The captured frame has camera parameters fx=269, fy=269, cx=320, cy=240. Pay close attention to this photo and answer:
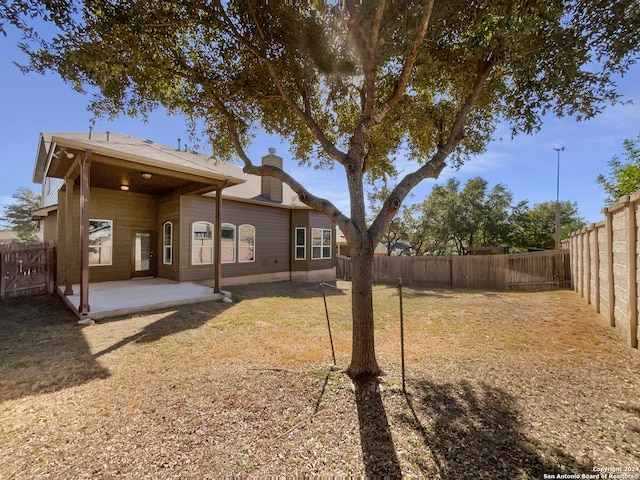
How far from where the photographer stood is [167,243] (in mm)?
10672

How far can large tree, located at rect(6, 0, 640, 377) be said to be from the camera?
3.33m

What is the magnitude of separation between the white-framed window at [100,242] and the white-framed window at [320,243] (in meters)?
8.22

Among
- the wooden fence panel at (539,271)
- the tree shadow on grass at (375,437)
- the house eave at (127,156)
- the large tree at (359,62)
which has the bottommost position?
the tree shadow on grass at (375,437)

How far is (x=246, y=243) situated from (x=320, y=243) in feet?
13.1

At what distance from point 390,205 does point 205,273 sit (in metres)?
9.00

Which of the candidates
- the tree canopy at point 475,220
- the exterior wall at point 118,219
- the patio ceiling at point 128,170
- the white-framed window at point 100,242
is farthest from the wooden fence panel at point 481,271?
the white-framed window at point 100,242

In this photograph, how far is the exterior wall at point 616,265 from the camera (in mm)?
4023

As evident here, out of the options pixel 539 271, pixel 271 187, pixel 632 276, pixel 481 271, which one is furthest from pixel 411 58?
pixel 539 271

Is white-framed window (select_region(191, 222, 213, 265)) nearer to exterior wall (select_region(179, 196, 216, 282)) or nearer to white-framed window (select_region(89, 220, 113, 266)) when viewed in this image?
exterior wall (select_region(179, 196, 216, 282))

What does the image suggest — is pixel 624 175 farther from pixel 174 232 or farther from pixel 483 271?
pixel 174 232

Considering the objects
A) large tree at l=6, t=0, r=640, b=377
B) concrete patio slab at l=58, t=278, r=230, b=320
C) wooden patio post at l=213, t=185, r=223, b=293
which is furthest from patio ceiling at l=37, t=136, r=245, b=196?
concrete patio slab at l=58, t=278, r=230, b=320

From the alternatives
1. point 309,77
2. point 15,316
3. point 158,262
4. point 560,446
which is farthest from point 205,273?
point 560,446

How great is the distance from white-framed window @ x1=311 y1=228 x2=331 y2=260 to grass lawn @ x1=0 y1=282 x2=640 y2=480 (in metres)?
8.16

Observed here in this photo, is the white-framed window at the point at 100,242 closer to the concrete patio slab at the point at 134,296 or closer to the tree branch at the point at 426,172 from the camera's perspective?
the concrete patio slab at the point at 134,296
